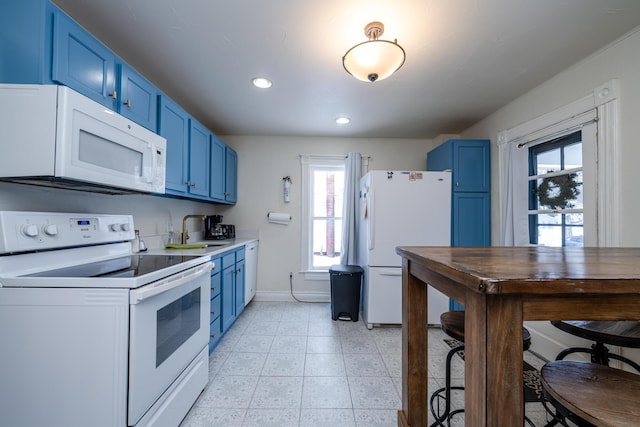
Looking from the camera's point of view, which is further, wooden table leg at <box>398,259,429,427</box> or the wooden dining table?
wooden table leg at <box>398,259,429,427</box>

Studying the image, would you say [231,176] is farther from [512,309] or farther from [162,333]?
[512,309]

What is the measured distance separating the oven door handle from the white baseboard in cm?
204

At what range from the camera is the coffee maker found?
3.01 metres

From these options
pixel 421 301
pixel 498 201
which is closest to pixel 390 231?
pixel 498 201

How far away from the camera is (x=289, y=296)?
353 centimetres

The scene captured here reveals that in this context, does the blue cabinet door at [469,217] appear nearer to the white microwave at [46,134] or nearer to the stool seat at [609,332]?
the stool seat at [609,332]

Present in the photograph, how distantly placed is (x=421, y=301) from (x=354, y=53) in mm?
1406

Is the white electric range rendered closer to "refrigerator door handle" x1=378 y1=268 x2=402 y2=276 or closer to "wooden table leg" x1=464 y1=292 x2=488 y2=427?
"wooden table leg" x1=464 y1=292 x2=488 y2=427

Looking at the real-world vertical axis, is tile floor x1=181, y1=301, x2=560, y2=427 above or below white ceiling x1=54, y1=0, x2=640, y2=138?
below

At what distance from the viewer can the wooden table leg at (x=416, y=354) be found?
3.76ft

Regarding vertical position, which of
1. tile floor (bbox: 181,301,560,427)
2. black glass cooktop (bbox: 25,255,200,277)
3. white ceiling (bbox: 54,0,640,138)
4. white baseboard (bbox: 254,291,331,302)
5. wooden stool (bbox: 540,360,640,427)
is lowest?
tile floor (bbox: 181,301,560,427)

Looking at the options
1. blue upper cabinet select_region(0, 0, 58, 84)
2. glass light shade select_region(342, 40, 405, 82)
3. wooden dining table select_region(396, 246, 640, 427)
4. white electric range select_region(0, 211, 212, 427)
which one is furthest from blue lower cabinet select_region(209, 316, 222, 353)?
glass light shade select_region(342, 40, 405, 82)

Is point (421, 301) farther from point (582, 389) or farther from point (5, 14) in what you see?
point (5, 14)

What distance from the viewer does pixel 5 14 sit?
3.51 ft
